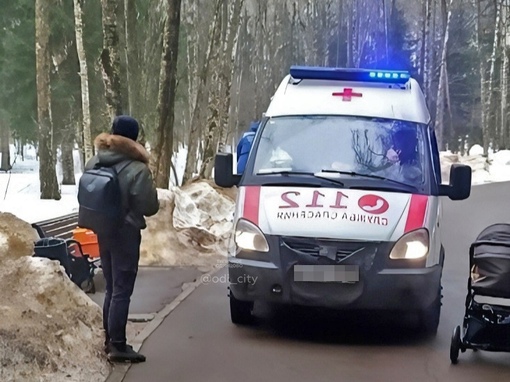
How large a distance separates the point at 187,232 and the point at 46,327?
8026 millimetres

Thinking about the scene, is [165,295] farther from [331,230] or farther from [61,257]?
[331,230]

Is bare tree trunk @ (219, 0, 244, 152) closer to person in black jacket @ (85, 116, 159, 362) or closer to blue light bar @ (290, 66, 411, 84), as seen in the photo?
blue light bar @ (290, 66, 411, 84)

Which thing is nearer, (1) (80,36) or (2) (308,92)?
(2) (308,92)

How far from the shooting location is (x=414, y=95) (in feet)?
29.6

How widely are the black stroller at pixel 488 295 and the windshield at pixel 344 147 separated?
1.42 metres

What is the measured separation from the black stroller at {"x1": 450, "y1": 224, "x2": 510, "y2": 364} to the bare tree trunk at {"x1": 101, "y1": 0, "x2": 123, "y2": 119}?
29.8ft

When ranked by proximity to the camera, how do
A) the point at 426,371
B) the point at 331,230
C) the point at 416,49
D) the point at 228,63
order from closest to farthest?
the point at 426,371
the point at 331,230
the point at 228,63
the point at 416,49

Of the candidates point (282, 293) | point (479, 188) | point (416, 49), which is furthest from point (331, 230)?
point (416, 49)

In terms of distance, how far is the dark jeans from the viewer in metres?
6.53

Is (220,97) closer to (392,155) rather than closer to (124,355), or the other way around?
(392,155)

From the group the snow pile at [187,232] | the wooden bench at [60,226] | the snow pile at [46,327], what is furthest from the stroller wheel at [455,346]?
the wooden bench at [60,226]

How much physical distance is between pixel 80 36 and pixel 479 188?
1748 cm

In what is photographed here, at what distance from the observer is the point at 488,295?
6582 mm

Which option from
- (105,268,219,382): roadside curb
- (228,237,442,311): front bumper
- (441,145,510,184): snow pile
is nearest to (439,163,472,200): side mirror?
(228,237,442,311): front bumper
